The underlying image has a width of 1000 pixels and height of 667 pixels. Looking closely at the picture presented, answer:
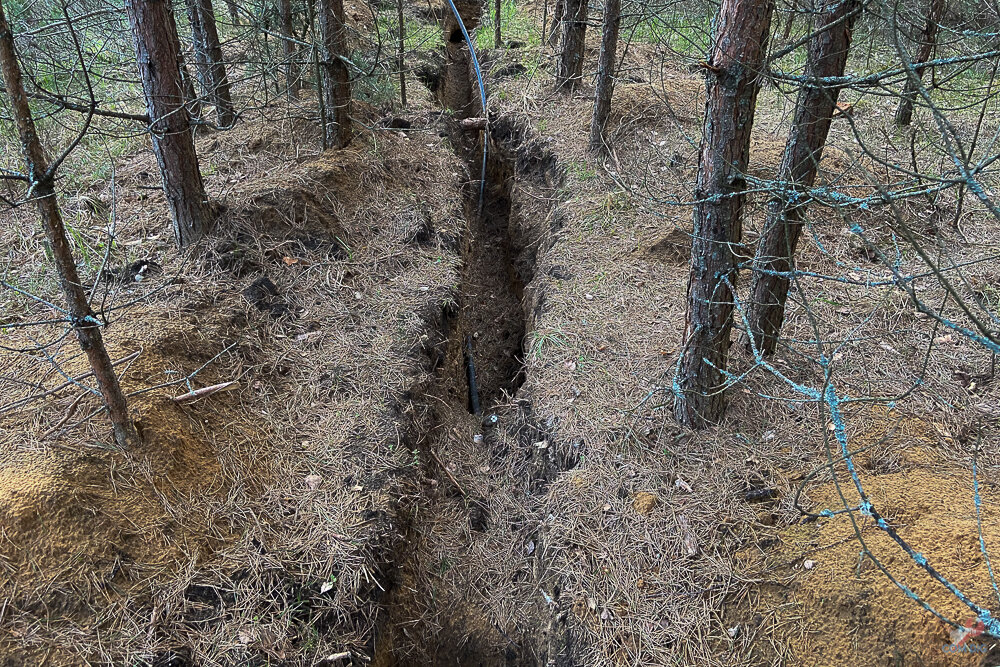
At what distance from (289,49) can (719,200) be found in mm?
5991

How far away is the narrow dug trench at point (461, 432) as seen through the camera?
12.8 ft

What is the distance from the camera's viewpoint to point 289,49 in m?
7.08

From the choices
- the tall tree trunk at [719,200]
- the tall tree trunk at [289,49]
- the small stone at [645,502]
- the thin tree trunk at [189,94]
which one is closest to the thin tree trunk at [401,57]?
the tall tree trunk at [289,49]

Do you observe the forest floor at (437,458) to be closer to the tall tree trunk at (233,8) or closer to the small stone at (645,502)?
the small stone at (645,502)

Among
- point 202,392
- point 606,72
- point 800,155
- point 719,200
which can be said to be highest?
point 606,72

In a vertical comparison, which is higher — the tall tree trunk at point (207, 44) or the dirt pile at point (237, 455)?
the tall tree trunk at point (207, 44)

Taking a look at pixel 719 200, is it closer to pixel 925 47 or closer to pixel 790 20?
pixel 790 20

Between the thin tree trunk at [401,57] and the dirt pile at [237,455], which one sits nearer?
the dirt pile at [237,455]

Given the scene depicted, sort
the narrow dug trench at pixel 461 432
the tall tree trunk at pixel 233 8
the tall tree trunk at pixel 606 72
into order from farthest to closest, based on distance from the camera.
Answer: the tall tree trunk at pixel 606 72 < the tall tree trunk at pixel 233 8 < the narrow dug trench at pixel 461 432

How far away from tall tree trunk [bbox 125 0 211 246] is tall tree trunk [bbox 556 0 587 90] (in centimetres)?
500

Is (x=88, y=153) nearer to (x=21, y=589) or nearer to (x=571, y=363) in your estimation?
(x=21, y=589)

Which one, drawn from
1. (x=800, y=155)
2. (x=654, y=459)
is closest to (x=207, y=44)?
(x=800, y=155)

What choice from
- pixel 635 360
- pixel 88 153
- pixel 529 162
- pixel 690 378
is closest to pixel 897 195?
pixel 690 378

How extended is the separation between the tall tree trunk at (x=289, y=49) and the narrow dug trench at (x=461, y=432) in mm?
2417
